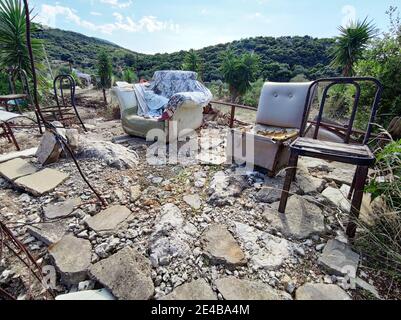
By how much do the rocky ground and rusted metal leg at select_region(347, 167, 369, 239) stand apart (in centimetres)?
8

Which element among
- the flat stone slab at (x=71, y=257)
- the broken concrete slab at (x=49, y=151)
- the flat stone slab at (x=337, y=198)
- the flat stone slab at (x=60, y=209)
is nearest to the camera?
the flat stone slab at (x=71, y=257)

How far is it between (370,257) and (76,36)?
30.9m

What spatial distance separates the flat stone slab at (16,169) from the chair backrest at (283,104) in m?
2.14

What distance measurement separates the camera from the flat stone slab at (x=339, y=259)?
3.62 feet

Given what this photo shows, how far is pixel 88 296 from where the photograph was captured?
97 centimetres

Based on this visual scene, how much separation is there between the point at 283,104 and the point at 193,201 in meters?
1.26

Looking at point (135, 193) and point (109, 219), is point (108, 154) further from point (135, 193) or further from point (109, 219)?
point (109, 219)

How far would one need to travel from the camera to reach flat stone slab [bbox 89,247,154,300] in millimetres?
976

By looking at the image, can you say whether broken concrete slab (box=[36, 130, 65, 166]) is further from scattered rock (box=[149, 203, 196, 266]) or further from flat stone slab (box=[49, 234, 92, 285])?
scattered rock (box=[149, 203, 196, 266])

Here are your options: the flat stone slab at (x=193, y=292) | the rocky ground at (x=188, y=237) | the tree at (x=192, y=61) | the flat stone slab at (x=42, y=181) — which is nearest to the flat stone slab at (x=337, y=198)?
the rocky ground at (x=188, y=237)

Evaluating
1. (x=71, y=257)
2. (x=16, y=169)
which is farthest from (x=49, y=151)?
(x=71, y=257)

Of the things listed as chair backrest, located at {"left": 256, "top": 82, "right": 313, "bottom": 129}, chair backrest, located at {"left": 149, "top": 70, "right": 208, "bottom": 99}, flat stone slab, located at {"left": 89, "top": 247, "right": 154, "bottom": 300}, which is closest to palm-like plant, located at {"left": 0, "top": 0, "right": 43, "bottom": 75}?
chair backrest, located at {"left": 149, "top": 70, "right": 208, "bottom": 99}

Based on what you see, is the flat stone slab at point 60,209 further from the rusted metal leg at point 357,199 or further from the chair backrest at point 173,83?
the chair backrest at point 173,83
